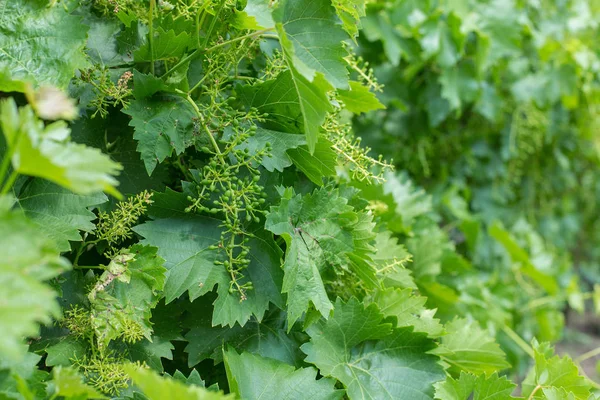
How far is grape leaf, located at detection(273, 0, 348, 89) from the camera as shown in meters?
0.79

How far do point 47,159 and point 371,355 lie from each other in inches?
23.3

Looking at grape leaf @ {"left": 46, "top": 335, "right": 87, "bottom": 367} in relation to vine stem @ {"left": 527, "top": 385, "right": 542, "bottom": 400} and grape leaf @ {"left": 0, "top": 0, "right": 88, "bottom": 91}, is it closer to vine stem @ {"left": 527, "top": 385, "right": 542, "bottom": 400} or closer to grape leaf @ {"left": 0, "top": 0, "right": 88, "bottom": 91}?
grape leaf @ {"left": 0, "top": 0, "right": 88, "bottom": 91}

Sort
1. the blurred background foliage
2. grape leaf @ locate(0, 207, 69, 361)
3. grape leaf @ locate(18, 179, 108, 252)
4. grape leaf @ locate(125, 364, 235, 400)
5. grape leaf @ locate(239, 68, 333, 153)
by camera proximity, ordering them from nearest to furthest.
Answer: grape leaf @ locate(0, 207, 69, 361) < grape leaf @ locate(125, 364, 235, 400) < grape leaf @ locate(18, 179, 108, 252) < grape leaf @ locate(239, 68, 333, 153) < the blurred background foliage

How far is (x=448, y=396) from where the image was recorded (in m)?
0.84

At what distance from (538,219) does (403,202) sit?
4.39 ft

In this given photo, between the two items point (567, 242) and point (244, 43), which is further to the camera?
point (567, 242)

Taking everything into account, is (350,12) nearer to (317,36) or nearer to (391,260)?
(317,36)

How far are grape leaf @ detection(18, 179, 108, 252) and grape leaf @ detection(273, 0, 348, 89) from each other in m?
0.33

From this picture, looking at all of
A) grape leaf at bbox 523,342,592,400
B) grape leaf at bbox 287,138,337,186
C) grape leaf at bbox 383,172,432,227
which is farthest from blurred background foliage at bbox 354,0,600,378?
grape leaf at bbox 287,138,337,186

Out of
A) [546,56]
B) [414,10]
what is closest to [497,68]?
[546,56]

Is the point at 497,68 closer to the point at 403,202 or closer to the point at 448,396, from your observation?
the point at 403,202

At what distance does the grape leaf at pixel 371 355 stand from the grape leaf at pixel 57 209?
0.35 m

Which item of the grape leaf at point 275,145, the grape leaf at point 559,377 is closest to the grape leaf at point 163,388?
the grape leaf at point 275,145

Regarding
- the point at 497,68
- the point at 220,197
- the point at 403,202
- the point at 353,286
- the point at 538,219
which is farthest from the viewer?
the point at 538,219
